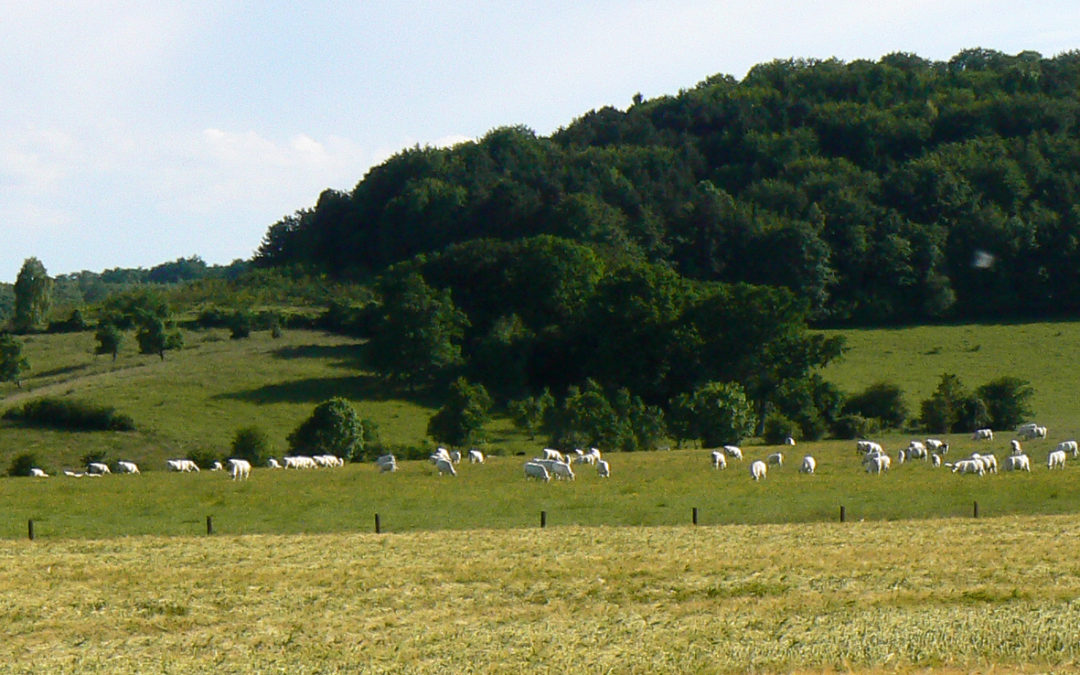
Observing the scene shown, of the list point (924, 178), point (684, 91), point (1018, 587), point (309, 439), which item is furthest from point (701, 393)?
point (684, 91)

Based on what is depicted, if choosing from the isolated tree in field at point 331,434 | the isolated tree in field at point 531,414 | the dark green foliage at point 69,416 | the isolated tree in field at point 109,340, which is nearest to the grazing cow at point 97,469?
the isolated tree in field at point 331,434

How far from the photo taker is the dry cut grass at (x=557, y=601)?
17.3 m

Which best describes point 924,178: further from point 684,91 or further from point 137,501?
point 137,501

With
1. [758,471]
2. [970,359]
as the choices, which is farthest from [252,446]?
[970,359]

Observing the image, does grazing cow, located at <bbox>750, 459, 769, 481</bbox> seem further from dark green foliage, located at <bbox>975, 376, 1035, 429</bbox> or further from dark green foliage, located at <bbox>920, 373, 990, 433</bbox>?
dark green foliage, located at <bbox>975, 376, 1035, 429</bbox>

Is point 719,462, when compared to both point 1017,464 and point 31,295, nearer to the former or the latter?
point 1017,464

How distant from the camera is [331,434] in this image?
216 feet

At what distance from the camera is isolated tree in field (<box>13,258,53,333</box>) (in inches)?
4498

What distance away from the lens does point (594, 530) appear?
32.5 metres

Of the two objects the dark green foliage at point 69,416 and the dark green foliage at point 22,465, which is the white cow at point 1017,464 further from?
the dark green foliage at point 69,416

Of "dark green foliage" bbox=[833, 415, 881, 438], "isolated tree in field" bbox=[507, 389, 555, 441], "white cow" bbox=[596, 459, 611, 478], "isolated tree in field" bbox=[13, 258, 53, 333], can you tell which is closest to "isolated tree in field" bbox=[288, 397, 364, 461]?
"isolated tree in field" bbox=[507, 389, 555, 441]

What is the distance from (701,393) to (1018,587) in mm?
48973

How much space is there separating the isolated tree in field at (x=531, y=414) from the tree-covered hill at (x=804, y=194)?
28.2 meters

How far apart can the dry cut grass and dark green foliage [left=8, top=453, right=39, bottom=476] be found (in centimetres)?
3292
